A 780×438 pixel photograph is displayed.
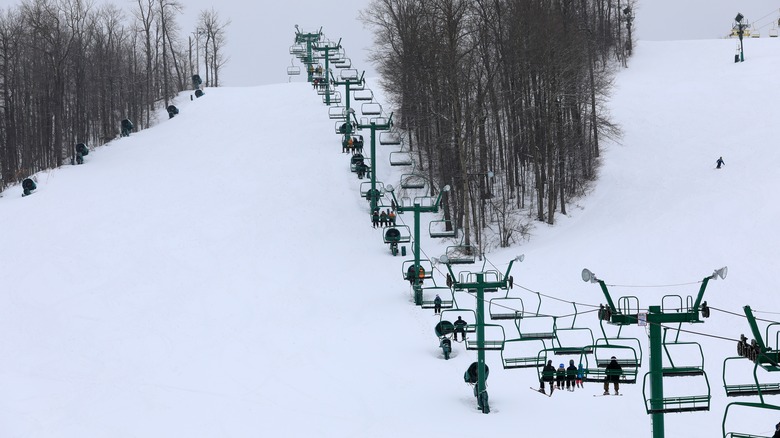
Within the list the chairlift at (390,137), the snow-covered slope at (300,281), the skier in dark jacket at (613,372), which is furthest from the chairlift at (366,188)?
the skier in dark jacket at (613,372)

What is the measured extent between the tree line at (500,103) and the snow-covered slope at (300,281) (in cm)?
189

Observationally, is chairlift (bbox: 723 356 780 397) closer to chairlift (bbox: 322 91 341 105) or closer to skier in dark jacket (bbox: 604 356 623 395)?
skier in dark jacket (bbox: 604 356 623 395)

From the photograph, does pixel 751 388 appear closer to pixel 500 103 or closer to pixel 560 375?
pixel 560 375

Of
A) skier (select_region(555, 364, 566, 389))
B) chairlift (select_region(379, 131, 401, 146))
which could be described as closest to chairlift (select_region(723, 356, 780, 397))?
skier (select_region(555, 364, 566, 389))

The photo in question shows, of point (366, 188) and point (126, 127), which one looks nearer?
point (366, 188)

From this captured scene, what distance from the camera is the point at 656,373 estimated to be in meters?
17.0

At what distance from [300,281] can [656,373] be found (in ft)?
55.8

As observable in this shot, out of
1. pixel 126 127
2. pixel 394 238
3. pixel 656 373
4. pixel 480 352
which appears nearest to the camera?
pixel 656 373

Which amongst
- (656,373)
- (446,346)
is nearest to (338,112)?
(446,346)

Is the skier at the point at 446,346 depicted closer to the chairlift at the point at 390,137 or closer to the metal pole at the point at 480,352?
the metal pole at the point at 480,352

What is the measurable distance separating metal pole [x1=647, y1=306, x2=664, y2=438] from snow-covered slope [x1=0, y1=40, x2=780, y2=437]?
4.21m

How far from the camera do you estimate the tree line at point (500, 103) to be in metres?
37.9

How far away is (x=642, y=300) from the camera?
93.1 ft

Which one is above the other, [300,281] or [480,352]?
[300,281]
